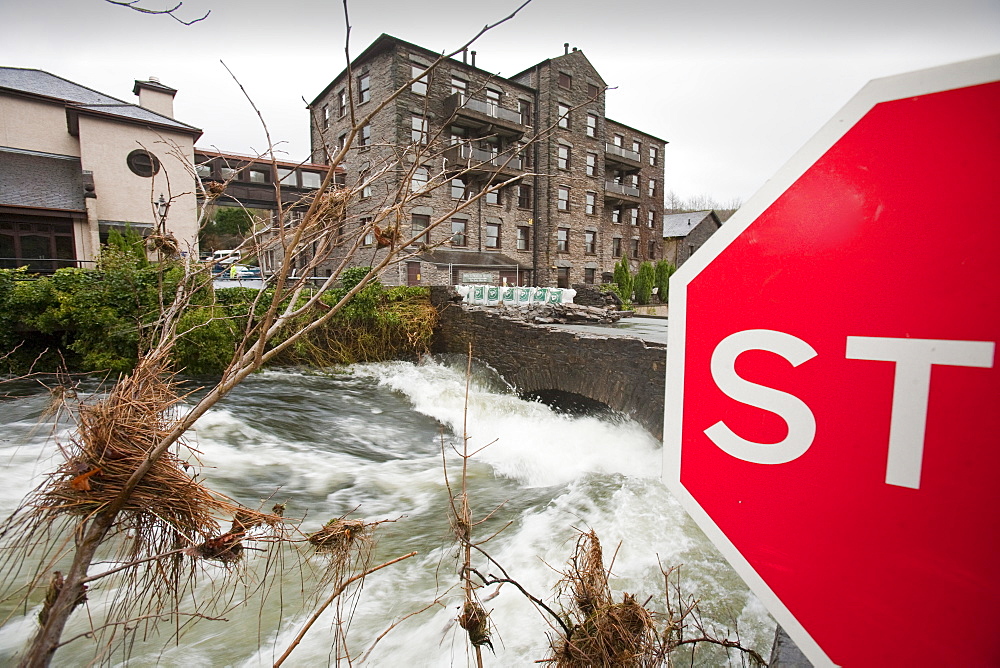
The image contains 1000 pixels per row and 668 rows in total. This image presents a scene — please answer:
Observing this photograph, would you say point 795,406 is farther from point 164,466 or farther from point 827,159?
point 164,466

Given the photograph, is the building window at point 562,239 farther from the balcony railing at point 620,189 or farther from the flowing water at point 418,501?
the flowing water at point 418,501

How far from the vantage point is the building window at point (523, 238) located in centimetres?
2874

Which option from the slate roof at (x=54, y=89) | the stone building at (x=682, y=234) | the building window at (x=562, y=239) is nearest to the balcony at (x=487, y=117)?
the building window at (x=562, y=239)

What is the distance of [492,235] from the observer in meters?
27.5

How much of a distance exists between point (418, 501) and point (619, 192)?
31.0 meters

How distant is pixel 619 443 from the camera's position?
862cm

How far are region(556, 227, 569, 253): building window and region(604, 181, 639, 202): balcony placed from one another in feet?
15.4

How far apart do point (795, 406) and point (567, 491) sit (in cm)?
647

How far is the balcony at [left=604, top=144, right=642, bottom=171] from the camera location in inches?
1281

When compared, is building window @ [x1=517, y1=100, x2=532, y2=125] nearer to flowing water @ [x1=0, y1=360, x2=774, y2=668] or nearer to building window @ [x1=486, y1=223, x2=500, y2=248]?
building window @ [x1=486, y1=223, x2=500, y2=248]

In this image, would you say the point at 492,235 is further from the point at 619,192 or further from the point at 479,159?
the point at 479,159

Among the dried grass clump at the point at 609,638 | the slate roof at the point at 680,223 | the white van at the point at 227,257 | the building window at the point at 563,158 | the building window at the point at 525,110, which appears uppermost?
the building window at the point at 525,110

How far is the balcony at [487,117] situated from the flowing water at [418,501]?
54.8ft

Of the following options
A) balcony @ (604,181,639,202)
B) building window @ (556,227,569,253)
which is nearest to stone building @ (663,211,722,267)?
balcony @ (604,181,639,202)
